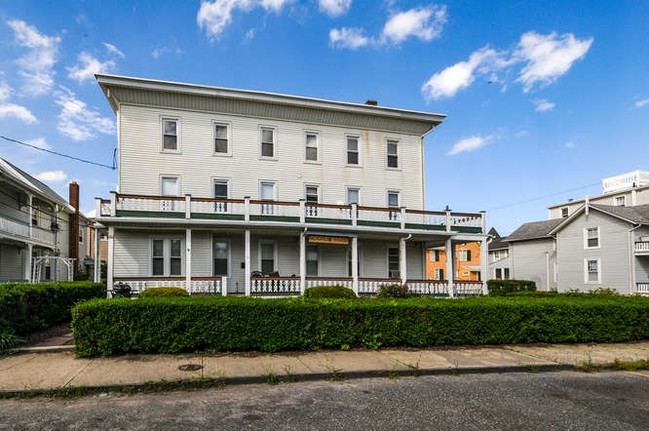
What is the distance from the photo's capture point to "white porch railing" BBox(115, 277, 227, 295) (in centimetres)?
1595

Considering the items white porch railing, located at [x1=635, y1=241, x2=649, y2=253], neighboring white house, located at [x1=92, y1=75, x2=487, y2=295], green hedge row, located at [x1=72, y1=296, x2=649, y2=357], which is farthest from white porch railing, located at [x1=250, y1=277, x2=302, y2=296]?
white porch railing, located at [x1=635, y1=241, x2=649, y2=253]

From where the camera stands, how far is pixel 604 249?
95.5 ft

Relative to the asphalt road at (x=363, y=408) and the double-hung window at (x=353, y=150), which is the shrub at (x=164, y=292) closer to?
the asphalt road at (x=363, y=408)

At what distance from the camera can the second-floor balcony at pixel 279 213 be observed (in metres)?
16.2

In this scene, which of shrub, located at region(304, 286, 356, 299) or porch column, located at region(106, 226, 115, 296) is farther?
shrub, located at region(304, 286, 356, 299)

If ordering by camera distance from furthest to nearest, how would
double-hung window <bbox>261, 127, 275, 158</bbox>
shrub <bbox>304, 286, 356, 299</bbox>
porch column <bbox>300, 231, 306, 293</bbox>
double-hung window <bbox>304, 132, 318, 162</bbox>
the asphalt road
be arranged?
1. double-hung window <bbox>304, 132, 318, 162</bbox>
2. double-hung window <bbox>261, 127, 275, 158</bbox>
3. porch column <bbox>300, 231, 306, 293</bbox>
4. shrub <bbox>304, 286, 356, 299</bbox>
5. the asphalt road

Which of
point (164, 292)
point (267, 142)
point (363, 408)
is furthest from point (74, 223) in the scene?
point (363, 408)

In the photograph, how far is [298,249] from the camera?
65.2 ft

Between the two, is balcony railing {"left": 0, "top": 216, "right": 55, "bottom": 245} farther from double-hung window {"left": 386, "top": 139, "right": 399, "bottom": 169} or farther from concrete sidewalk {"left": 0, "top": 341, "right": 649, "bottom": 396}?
double-hung window {"left": 386, "top": 139, "right": 399, "bottom": 169}

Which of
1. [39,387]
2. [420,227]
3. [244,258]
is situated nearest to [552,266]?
[420,227]

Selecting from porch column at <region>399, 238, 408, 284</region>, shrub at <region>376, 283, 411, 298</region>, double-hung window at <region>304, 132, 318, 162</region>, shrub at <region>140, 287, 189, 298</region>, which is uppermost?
double-hung window at <region>304, 132, 318, 162</region>

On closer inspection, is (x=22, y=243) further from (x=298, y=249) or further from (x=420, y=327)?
(x=420, y=327)

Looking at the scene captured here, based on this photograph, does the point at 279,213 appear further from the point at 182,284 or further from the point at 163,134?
the point at 163,134

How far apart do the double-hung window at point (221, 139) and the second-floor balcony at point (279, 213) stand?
A: 354cm
